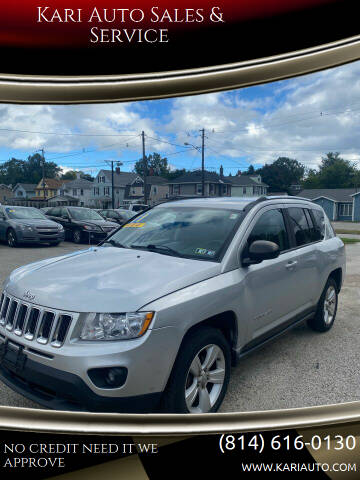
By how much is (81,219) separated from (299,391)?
10.1 metres

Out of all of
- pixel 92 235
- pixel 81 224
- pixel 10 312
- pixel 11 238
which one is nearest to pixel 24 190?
pixel 11 238

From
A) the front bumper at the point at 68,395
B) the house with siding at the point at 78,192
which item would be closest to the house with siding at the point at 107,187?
the house with siding at the point at 78,192

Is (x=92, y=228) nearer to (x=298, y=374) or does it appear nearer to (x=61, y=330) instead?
(x=298, y=374)

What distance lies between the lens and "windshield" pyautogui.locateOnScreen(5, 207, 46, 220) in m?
9.84

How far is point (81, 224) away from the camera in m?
11.8

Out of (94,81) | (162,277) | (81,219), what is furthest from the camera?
(81,219)

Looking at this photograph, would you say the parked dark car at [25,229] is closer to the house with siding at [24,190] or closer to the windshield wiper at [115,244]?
the house with siding at [24,190]

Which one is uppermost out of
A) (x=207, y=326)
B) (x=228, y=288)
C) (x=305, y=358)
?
(x=228, y=288)

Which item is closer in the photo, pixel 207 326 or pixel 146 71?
pixel 146 71

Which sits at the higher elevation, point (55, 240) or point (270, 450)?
point (55, 240)

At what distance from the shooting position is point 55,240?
A: 938cm

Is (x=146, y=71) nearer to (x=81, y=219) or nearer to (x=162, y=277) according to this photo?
(x=162, y=277)

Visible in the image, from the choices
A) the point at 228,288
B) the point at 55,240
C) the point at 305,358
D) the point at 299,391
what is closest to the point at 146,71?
the point at 228,288

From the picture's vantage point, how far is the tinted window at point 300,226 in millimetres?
4172
